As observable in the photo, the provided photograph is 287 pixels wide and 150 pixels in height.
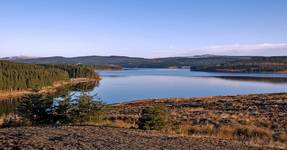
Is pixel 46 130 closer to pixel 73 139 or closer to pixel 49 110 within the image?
pixel 73 139

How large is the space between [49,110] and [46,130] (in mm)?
4848

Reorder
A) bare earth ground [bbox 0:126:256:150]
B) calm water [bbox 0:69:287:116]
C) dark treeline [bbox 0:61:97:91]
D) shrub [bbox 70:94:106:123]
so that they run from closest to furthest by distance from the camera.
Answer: bare earth ground [bbox 0:126:256:150] → shrub [bbox 70:94:106:123] → calm water [bbox 0:69:287:116] → dark treeline [bbox 0:61:97:91]

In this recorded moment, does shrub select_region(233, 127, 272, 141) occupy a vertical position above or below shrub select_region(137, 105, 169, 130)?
below

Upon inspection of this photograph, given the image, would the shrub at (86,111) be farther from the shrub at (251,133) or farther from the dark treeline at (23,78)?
the dark treeline at (23,78)

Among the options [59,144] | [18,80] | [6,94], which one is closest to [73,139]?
[59,144]

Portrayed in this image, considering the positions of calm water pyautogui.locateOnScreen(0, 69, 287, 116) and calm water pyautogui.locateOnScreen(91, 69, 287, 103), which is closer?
calm water pyautogui.locateOnScreen(0, 69, 287, 116)

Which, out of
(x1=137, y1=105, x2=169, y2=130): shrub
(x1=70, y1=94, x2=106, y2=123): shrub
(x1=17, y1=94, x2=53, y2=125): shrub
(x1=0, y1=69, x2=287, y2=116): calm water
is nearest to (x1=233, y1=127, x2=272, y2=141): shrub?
(x1=137, y1=105, x2=169, y2=130): shrub

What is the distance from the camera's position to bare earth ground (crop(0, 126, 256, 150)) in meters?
11.6

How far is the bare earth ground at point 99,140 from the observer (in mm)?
11648

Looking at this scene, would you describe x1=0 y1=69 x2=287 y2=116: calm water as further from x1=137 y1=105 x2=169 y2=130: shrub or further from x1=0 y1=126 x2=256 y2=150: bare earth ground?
x1=0 y1=126 x2=256 y2=150: bare earth ground

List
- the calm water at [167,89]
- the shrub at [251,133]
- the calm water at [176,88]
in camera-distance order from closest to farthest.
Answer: the shrub at [251,133], the calm water at [167,89], the calm water at [176,88]

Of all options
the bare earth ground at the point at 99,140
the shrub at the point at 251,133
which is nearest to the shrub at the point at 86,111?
the bare earth ground at the point at 99,140

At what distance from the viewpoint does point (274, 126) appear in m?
21.0

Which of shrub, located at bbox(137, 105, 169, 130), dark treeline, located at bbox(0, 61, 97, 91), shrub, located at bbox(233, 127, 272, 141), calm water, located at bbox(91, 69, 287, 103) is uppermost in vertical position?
shrub, located at bbox(137, 105, 169, 130)
